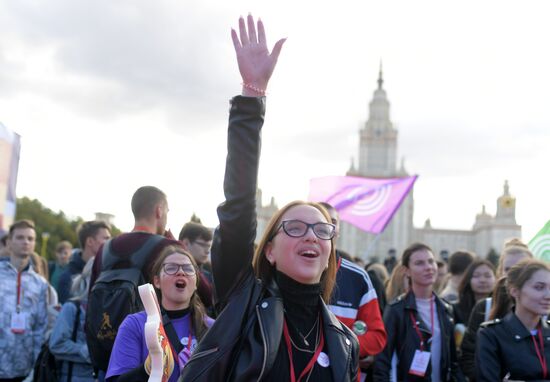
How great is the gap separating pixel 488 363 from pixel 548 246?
3.35 meters

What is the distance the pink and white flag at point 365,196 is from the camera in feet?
46.8

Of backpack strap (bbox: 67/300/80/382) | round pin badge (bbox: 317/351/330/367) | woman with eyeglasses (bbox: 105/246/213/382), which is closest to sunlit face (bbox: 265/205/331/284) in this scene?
round pin badge (bbox: 317/351/330/367)

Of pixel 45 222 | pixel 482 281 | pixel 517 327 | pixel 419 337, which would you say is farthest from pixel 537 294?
pixel 45 222

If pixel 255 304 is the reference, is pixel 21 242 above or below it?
above

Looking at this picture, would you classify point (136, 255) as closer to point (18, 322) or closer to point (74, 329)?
point (74, 329)

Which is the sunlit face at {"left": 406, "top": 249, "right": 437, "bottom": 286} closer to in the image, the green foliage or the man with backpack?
the man with backpack

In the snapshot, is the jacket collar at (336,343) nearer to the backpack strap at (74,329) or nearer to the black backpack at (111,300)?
the black backpack at (111,300)

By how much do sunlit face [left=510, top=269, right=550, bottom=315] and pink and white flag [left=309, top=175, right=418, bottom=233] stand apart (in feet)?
31.1

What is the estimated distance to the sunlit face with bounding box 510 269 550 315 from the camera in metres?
4.50

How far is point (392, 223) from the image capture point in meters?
86.3

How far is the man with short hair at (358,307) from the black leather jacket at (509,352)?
648 millimetres

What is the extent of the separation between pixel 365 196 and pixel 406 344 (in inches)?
378

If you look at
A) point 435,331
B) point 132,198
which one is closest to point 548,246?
point 435,331

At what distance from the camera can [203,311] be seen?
153 inches
